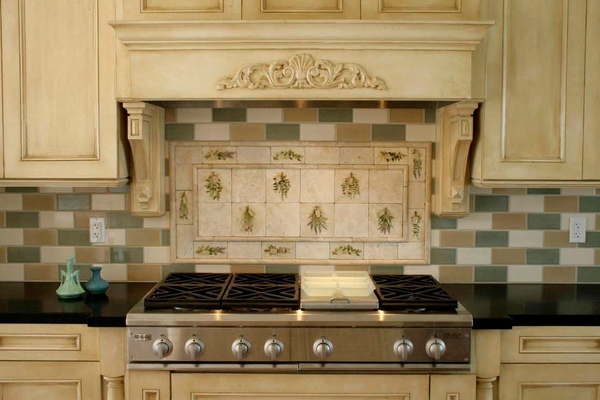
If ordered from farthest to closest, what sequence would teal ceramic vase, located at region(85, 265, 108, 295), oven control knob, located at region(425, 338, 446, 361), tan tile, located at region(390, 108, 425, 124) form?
1. tan tile, located at region(390, 108, 425, 124)
2. teal ceramic vase, located at region(85, 265, 108, 295)
3. oven control knob, located at region(425, 338, 446, 361)

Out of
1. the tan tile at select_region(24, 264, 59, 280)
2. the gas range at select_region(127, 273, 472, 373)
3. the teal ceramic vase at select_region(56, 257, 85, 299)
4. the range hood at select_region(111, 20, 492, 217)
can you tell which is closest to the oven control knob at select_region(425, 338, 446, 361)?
the gas range at select_region(127, 273, 472, 373)

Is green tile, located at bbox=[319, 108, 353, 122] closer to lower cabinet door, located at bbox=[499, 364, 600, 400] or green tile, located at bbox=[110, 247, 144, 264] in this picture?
green tile, located at bbox=[110, 247, 144, 264]

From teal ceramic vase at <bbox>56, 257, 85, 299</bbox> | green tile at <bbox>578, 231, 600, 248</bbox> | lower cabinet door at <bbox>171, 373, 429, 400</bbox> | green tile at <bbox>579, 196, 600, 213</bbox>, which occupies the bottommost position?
lower cabinet door at <bbox>171, 373, 429, 400</bbox>

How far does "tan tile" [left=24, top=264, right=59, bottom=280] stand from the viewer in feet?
8.61

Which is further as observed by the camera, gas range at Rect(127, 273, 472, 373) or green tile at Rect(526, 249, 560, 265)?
green tile at Rect(526, 249, 560, 265)

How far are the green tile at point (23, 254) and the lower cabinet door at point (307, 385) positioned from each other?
0.98 metres

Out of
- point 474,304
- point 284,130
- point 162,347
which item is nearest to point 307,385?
point 162,347

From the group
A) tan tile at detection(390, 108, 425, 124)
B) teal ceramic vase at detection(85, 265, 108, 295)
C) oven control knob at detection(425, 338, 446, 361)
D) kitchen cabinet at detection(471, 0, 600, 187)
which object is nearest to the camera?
oven control knob at detection(425, 338, 446, 361)

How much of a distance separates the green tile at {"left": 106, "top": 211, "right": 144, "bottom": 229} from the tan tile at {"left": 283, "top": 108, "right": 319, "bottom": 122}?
76 centimetres

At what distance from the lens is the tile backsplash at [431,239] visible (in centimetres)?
261

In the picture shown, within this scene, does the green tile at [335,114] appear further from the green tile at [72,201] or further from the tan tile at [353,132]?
the green tile at [72,201]

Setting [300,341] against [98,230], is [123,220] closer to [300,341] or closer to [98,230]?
[98,230]

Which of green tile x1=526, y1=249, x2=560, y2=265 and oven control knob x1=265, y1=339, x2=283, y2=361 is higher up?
green tile x1=526, y1=249, x2=560, y2=265

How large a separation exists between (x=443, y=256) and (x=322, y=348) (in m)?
0.85
